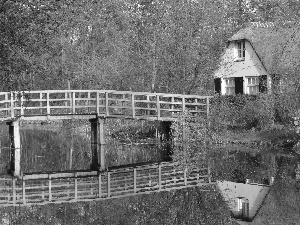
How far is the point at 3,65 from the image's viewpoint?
1655cm

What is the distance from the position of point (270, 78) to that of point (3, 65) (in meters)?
23.7

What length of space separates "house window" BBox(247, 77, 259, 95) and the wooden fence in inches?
744

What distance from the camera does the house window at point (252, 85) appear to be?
3969cm

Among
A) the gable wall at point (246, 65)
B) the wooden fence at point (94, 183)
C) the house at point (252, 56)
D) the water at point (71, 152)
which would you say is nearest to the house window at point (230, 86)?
the house at point (252, 56)

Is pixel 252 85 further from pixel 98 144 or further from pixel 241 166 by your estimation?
pixel 241 166

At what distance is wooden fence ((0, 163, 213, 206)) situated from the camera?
16828mm

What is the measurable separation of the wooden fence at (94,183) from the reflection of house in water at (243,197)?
1155mm

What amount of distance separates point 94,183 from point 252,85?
23.1m

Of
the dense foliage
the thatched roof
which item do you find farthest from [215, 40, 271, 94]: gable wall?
the dense foliage

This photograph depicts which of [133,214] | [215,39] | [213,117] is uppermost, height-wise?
[215,39]

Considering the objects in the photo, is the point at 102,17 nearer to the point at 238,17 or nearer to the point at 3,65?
the point at 238,17

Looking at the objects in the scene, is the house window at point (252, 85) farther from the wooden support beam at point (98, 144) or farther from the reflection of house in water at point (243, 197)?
the reflection of house in water at point (243, 197)

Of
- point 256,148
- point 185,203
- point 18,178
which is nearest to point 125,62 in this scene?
point 256,148

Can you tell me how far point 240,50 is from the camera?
135 ft
